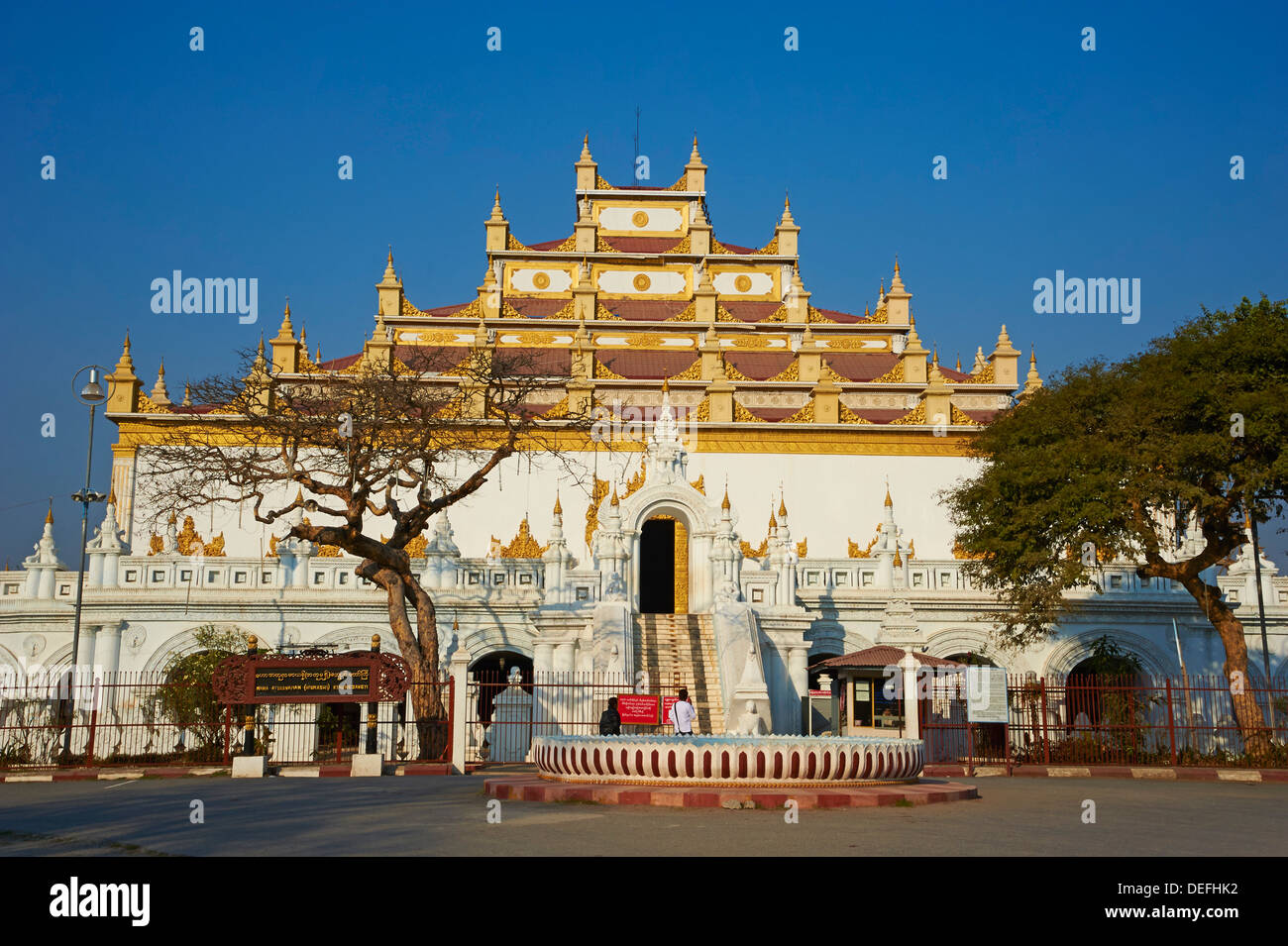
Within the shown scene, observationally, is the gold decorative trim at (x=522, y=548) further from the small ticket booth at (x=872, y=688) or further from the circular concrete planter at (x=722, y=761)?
the circular concrete planter at (x=722, y=761)

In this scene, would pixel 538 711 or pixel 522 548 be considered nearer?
pixel 538 711

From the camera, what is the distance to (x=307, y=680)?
2070 centimetres

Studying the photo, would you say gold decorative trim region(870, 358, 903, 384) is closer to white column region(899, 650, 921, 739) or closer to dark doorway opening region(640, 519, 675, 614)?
dark doorway opening region(640, 519, 675, 614)

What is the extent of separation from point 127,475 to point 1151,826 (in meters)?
34.2

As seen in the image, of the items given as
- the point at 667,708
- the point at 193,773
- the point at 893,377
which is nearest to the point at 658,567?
the point at 893,377

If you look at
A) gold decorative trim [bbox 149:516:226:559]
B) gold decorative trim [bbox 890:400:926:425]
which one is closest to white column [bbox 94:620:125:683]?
gold decorative trim [bbox 149:516:226:559]

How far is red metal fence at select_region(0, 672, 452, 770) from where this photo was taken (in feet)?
71.4

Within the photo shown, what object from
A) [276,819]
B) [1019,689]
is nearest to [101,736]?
[276,819]

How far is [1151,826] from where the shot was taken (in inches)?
501

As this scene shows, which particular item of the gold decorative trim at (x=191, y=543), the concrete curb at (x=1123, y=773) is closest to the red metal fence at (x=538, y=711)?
the concrete curb at (x=1123, y=773)

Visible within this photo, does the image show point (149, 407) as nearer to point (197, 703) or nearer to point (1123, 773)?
point (197, 703)

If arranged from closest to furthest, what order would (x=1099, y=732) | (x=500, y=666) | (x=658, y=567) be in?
(x=1099, y=732) → (x=500, y=666) → (x=658, y=567)

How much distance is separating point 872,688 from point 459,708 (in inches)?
355

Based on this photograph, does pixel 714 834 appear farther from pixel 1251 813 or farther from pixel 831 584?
pixel 831 584
